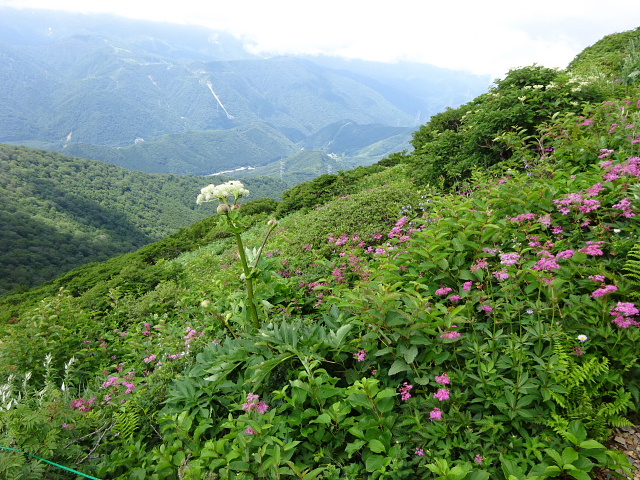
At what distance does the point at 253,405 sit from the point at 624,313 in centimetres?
245

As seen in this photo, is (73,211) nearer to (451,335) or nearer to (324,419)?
(324,419)

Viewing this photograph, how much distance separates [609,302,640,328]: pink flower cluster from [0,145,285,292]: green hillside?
74149 millimetres

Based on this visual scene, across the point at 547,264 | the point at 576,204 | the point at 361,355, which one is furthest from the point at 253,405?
the point at 576,204

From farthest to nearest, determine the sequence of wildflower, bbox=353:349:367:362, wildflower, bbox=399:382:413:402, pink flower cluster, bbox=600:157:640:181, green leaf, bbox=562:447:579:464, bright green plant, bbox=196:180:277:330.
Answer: pink flower cluster, bbox=600:157:640:181, bright green plant, bbox=196:180:277:330, wildflower, bbox=353:349:367:362, wildflower, bbox=399:382:413:402, green leaf, bbox=562:447:579:464

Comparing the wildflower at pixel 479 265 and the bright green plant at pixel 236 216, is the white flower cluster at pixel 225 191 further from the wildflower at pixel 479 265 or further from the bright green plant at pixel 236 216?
the wildflower at pixel 479 265

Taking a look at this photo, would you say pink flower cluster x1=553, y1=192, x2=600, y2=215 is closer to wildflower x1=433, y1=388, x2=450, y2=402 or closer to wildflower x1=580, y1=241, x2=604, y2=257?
wildflower x1=580, y1=241, x2=604, y2=257

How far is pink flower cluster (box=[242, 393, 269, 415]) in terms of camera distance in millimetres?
2234

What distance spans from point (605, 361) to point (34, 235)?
9425 cm

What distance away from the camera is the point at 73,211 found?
308 ft

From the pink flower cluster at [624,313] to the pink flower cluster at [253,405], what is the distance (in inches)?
91.7

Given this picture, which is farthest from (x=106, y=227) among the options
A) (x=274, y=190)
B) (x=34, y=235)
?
(x=274, y=190)

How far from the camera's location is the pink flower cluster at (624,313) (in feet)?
6.50

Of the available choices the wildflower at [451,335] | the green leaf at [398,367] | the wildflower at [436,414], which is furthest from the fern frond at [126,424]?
the wildflower at [451,335]

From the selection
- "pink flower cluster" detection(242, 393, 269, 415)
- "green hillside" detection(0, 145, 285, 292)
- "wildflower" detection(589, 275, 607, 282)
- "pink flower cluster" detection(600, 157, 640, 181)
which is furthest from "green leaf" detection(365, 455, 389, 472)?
"green hillside" detection(0, 145, 285, 292)
